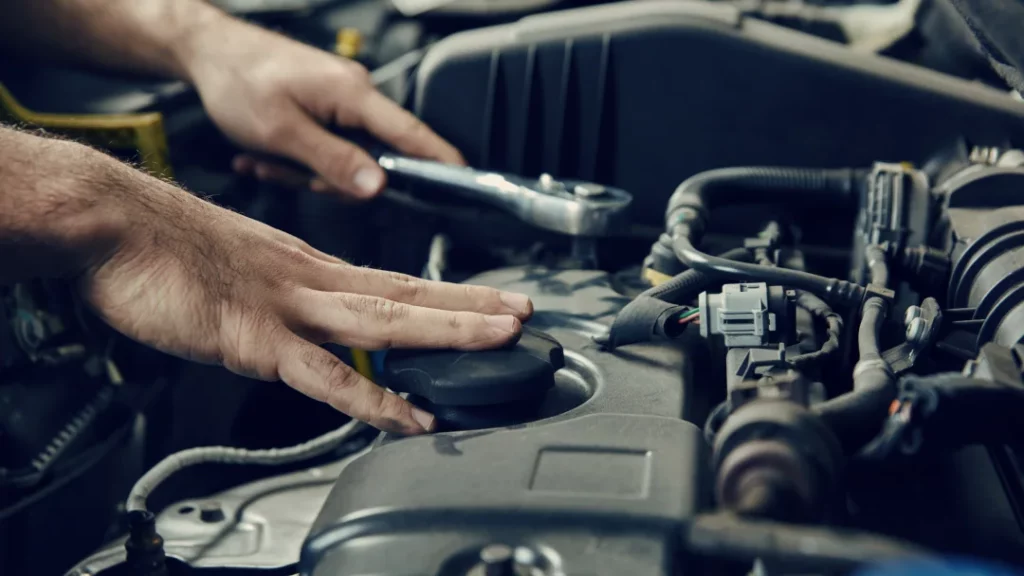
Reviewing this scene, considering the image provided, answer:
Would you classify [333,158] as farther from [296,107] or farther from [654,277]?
[654,277]

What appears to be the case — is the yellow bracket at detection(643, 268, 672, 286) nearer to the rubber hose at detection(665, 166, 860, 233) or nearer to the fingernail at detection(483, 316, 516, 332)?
the rubber hose at detection(665, 166, 860, 233)

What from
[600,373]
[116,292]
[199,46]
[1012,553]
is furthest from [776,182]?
[199,46]

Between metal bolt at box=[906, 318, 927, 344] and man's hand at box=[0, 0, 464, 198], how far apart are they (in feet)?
1.75

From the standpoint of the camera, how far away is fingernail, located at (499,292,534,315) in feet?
2.64

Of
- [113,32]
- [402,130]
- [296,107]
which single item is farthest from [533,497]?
[113,32]

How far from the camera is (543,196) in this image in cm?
97

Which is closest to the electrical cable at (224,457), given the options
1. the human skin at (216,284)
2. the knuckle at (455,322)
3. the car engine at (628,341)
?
the car engine at (628,341)

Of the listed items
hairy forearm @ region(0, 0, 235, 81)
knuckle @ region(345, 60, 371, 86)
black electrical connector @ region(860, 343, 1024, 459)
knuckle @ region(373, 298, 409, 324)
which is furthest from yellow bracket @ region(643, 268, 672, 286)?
hairy forearm @ region(0, 0, 235, 81)

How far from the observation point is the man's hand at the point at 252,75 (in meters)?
1.17

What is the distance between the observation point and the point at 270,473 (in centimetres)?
100

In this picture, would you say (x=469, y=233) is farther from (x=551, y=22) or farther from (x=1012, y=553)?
(x=1012, y=553)

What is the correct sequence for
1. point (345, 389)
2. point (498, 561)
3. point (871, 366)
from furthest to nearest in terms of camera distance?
point (345, 389)
point (871, 366)
point (498, 561)

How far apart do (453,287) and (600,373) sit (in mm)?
136

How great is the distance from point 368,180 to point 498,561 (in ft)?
2.29
